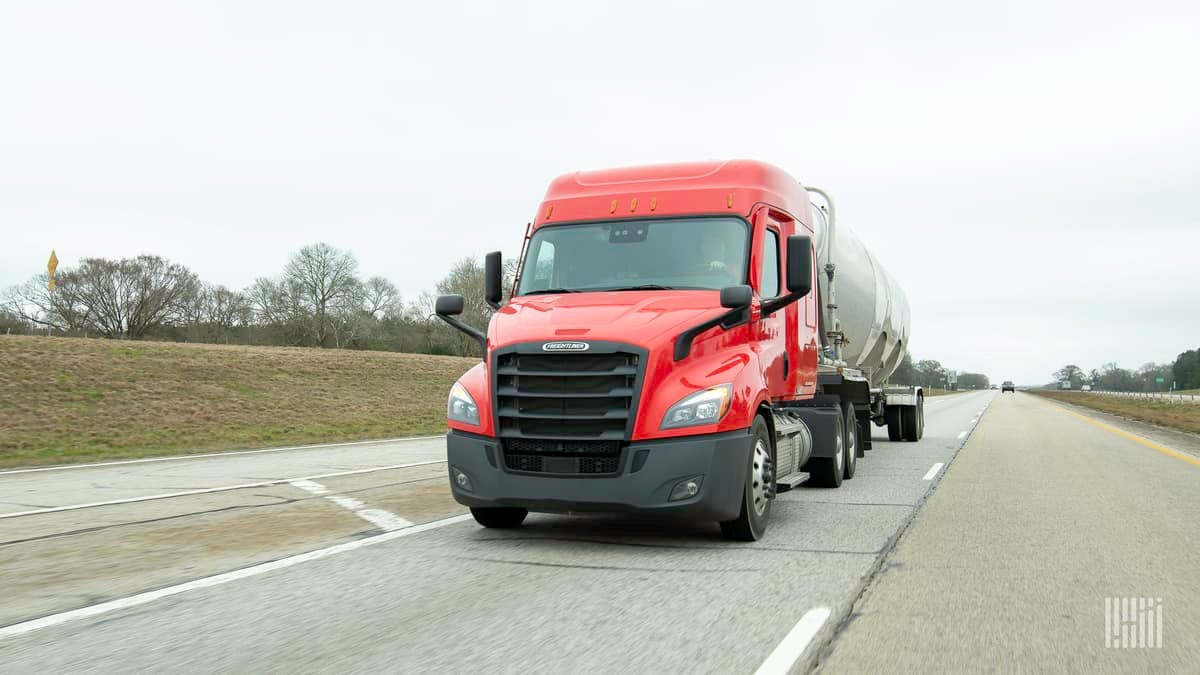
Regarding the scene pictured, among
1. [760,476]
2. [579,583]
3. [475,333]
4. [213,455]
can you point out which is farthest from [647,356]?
[213,455]

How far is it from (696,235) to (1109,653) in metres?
4.77

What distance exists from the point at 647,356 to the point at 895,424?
14.7 meters

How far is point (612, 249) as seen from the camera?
8289 mm

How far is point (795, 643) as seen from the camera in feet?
14.5

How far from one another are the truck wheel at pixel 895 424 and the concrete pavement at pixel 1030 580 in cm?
773

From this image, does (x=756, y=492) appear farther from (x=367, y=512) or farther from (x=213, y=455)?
(x=213, y=455)

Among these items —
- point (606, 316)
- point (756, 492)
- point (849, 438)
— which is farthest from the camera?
point (849, 438)

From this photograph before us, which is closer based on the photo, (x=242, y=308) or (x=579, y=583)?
(x=579, y=583)

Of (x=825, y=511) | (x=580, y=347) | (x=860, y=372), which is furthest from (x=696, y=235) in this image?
(x=860, y=372)

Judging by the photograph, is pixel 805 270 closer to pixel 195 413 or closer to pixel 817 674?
pixel 817 674

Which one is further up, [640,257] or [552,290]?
[640,257]

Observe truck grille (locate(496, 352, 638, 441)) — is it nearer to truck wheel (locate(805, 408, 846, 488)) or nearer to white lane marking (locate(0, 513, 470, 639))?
white lane marking (locate(0, 513, 470, 639))

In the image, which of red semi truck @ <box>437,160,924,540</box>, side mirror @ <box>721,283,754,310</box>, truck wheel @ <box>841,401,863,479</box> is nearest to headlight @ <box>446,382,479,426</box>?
red semi truck @ <box>437,160,924,540</box>

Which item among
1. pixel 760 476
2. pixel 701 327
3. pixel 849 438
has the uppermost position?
pixel 701 327
